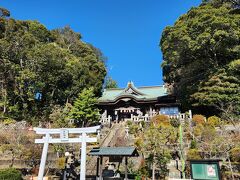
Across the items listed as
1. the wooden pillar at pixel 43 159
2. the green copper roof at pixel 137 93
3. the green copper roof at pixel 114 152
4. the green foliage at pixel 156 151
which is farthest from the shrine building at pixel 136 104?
the wooden pillar at pixel 43 159

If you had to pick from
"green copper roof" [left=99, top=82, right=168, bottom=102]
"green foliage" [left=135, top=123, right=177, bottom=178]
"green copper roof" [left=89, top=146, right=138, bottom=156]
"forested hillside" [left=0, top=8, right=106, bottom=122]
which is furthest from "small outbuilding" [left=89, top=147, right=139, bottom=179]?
"green copper roof" [left=99, top=82, right=168, bottom=102]

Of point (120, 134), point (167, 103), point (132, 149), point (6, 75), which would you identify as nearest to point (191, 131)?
point (120, 134)

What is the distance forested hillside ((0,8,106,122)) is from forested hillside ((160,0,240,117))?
1238 centimetres

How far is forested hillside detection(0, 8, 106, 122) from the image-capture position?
2497cm

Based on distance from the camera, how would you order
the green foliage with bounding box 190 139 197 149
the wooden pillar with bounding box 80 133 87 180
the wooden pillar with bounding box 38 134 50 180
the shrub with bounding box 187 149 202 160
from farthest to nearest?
1. the green foliage with bounding box 190 139 197 149
2. the shrub with bounding box 187 149 202 160
3. the wooden pillar with bounding box 38 134 50 180
4. the wooden pillar with bounding box 80 133 87 180

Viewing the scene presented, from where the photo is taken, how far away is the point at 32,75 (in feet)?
81.2

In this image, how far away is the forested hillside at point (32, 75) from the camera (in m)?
25.0

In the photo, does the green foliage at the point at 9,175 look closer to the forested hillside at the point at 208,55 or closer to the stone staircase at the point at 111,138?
the stone staircase at the point at 111,138

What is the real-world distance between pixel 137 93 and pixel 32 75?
1377 cm

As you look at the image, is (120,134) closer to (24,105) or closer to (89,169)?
(89,169)

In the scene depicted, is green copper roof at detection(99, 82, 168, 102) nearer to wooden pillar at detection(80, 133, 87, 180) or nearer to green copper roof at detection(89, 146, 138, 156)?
green copper roof at detection(89, 146, 138, 156)

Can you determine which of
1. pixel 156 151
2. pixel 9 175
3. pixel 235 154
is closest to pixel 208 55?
pixel 235 154

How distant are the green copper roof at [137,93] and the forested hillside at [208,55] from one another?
416 centimetres

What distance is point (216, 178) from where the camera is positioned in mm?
10078
